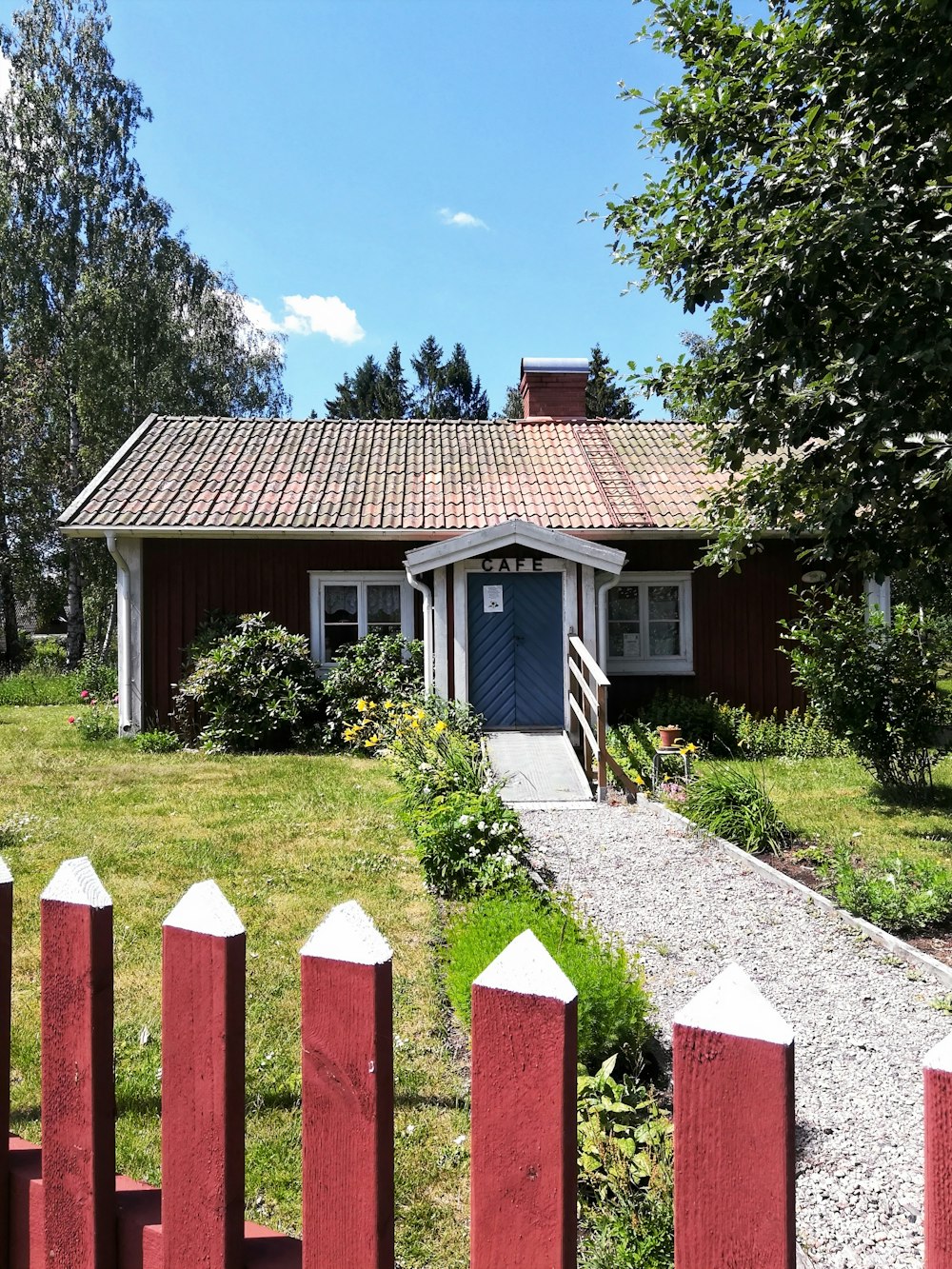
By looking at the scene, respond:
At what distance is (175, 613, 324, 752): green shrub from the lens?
1214cm

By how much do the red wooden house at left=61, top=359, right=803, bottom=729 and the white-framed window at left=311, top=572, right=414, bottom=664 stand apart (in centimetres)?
2

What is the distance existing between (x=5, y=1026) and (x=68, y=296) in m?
27.0

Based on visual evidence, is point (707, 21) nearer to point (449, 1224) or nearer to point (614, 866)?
point (614, 866)

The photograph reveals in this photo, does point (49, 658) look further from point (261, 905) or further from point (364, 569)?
point (261, 905)

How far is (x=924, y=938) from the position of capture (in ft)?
16.8

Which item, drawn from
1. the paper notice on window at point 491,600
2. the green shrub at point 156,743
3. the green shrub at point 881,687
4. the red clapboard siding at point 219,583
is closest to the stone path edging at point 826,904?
the green shrub at point 881,687

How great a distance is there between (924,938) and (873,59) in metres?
5.06

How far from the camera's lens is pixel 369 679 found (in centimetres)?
1261

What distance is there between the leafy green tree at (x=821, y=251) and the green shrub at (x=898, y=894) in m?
2.08

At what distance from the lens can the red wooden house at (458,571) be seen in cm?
1219

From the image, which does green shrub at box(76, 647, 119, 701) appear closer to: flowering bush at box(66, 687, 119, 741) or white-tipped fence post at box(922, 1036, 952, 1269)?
flowering bush at box(66, 687, 119, 741)

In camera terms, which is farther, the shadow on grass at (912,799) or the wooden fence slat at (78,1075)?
the shadow on grass at (912,799)

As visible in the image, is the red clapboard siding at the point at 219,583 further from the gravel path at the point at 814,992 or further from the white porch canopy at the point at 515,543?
the gravel path at the point at 814,992

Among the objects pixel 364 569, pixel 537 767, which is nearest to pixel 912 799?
pixel 537 767
